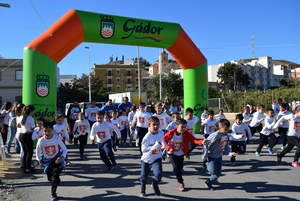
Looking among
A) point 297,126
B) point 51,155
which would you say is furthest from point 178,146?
point 297,126

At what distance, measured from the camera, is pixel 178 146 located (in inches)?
251

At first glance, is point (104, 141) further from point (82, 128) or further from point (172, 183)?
point (172, 183)

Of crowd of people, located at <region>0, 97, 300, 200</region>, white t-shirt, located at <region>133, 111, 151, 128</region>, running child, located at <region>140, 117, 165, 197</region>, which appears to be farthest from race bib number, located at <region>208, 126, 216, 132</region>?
running child, located at <region>140, 117, 165, 197</region>

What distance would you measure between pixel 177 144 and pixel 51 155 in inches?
95.5

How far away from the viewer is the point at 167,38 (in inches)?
559

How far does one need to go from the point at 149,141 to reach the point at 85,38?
7476 millimetres

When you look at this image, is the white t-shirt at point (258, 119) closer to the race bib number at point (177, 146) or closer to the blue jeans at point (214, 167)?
the blue jeans at point (214, 167)

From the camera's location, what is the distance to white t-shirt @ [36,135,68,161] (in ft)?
19.7

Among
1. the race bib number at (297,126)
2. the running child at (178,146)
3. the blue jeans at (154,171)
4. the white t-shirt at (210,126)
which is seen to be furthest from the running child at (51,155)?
the race bib number at (297,126)

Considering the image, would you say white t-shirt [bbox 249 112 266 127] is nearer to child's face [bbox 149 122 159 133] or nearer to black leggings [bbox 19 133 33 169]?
child's face [bbox 149 122 159 133]

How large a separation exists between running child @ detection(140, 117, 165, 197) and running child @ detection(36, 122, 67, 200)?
1505 mm

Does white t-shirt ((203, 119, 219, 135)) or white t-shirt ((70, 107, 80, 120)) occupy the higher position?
white t-shirt ((70, 107, 80, 120))

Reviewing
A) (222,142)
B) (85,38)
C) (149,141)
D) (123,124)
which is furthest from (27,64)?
(222,142)

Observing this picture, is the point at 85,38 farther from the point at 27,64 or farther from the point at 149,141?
the point at 149,141
